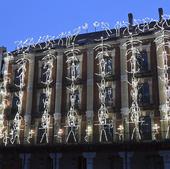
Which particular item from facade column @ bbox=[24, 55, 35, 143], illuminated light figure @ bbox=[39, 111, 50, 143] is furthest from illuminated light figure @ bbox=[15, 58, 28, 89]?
illuminated light figure @ bbox=[39, 111, 50, 143]

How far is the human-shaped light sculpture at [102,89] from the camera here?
3001cm

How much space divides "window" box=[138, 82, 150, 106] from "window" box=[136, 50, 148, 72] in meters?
1.42

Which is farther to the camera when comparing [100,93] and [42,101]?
[42,101]

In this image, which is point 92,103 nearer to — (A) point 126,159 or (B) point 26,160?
(A) point 126,159

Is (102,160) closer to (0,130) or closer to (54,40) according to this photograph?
(0,130)

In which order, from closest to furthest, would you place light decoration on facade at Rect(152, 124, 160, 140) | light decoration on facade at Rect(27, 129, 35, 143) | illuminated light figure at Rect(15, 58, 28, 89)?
light decoration on facade at Rect(152, 124, 160, 140)
light decoration on facade at Rect(27, 129, 35, 143)
illuminated light figure at Rect(15, 58, 28, 89)

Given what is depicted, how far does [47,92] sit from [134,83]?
8.54 meters

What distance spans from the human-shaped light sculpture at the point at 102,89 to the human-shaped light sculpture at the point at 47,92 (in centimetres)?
485

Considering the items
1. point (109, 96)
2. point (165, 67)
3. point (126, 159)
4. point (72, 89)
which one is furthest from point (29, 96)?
point (165, 67)

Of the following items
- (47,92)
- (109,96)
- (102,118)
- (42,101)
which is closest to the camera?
(102,118)

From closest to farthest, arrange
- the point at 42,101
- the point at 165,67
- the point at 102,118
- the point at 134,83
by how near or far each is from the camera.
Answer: the point at 165,67
the point at 134,83
the point at 102,118
the point at 42,101

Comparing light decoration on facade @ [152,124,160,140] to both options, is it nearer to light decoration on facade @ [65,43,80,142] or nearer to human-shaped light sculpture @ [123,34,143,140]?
human-shaped light sculpture @ [123,34,143,140]

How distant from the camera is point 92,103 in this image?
3119cm

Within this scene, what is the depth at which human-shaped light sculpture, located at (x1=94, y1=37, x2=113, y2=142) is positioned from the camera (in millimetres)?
30008
